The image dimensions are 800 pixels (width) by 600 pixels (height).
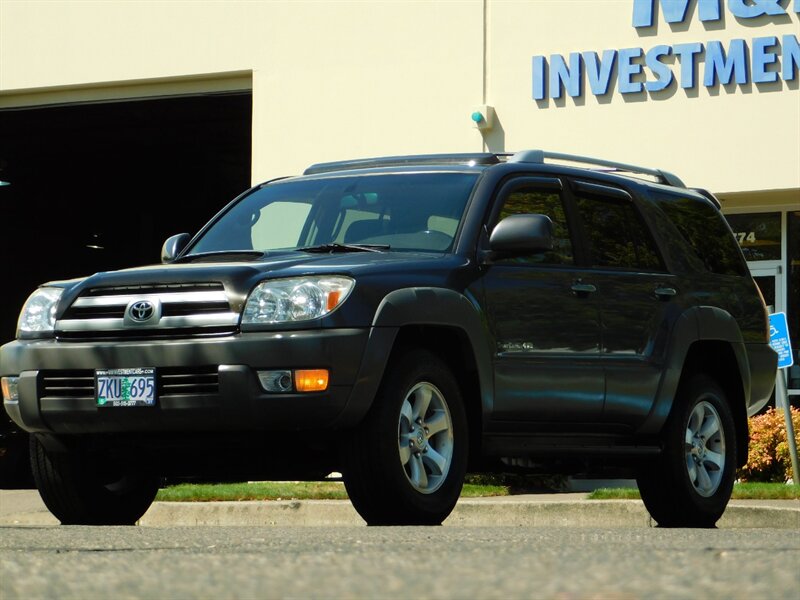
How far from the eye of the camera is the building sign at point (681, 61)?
58.6ft

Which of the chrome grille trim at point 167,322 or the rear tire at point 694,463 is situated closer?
the chrome grille trim at point 167,322

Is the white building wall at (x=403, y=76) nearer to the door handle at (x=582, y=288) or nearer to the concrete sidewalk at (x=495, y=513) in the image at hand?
the concrete sidewalk at (x=495, y=513)

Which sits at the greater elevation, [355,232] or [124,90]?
[124,90]

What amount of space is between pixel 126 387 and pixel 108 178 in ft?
89.1

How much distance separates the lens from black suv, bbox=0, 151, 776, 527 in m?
7.37

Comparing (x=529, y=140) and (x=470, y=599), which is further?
(x=529, y=140)

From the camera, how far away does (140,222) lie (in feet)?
127

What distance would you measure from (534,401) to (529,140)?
1080cm

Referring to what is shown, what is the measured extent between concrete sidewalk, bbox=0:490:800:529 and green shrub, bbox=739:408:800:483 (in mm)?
3757

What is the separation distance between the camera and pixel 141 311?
766 cm

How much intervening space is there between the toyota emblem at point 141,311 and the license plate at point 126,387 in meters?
0.26

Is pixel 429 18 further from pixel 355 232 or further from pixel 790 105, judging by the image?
pixel 355 232

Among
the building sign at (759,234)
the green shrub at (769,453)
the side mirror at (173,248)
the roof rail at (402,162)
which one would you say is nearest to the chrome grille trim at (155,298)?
the side mirror at (173,248)

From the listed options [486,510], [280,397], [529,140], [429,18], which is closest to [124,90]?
[429,18]
